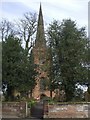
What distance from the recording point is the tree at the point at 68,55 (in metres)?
26.1

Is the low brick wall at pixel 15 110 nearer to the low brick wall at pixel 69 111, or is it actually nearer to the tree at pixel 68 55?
A: the low brick wall at pixel 69 111

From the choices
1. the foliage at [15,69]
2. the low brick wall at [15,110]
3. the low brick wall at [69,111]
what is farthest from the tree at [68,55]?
the low brick wall at [69,111]

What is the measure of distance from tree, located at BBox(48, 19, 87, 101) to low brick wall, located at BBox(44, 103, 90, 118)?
503 cm

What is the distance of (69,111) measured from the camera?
2095 cm

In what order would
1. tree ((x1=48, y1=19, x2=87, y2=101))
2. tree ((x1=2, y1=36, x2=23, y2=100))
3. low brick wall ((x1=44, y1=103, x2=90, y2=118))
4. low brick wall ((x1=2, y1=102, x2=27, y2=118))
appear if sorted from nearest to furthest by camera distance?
1. low brick wall ((x1=44, y1=103, x2=90, y2=118))
2. low brick wall ((x1=2, y1=102, x2=27, y2=118))
3. tree ((x1=48, y1=19, x2=87, y2=101))
4. tree ((x1=2, y1=36, x2=23, y2=100))

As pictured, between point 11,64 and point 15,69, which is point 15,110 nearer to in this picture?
point 15,69

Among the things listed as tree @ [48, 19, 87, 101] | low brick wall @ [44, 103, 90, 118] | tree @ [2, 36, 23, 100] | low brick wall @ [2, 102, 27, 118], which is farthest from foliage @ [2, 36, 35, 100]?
low brick wall @ [44, 103, 90, 118]

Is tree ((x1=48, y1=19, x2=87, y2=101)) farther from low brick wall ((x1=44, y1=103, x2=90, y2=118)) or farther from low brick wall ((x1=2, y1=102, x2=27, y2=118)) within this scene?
low brick wall ((x1=44, y1=103, x2=90, y2=118))

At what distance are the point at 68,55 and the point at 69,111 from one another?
6348 millimetres

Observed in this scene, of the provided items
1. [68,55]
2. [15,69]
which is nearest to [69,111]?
[68,55]

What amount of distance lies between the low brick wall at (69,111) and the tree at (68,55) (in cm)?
503

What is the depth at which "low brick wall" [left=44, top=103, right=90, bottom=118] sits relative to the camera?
2095 centimetres

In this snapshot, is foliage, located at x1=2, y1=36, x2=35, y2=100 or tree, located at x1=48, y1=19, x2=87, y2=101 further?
foliage, located at x1=2, y1=36, x2=35, y2=100

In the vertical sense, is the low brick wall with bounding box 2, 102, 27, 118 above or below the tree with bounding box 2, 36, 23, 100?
below
